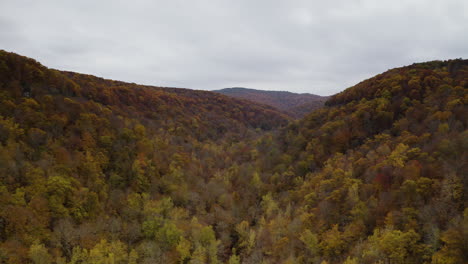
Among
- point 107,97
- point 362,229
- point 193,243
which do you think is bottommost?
point 193,243

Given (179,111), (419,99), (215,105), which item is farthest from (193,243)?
(215,105)

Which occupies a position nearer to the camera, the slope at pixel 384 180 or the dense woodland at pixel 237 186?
the slope at pixel 384 180

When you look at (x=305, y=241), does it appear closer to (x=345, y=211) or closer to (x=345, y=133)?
(x=345, y=211)

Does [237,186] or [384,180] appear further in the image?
[237,186]

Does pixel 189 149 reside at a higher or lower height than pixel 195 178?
higher

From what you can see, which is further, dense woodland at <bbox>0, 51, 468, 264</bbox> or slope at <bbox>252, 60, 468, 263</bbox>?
dense woodland at <bbox>0, 51, 468, 264</bbox>

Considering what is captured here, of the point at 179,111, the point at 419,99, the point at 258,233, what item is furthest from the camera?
the point at 179,111

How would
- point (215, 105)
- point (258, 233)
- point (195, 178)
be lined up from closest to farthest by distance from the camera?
point (258, 233) → point (195, 178) → point (215, 105)

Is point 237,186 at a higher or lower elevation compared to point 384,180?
lower
